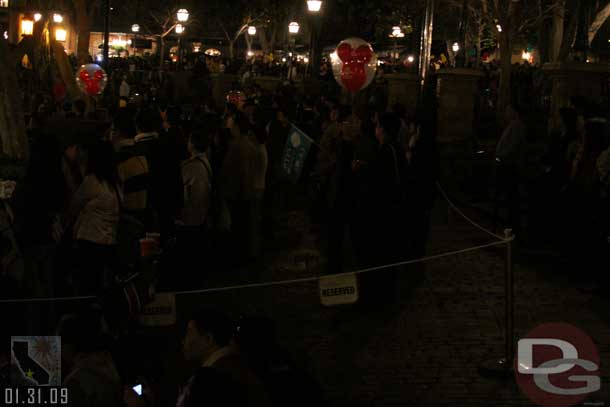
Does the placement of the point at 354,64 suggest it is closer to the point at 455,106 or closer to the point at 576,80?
the point at 576,80

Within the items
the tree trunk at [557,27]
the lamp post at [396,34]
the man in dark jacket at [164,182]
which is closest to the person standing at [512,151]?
the man in dark jacket at [164,182]

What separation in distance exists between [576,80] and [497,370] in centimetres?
1139

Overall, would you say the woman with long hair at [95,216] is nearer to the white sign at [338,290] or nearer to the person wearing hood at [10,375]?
the white sign at [338,290]

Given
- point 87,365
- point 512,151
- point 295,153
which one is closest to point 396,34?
point 512,151

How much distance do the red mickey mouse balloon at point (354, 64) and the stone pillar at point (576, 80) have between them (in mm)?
4219

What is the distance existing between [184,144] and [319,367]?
4132 mm

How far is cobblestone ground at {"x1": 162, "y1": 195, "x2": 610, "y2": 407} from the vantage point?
804cm

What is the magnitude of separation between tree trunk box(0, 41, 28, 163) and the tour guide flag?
4.25 meters

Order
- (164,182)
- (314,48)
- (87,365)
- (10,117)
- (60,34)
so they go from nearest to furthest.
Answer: (87,365) → (164,182) → (10,117) → (60,34) → (314,48)

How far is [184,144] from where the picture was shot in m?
11.7

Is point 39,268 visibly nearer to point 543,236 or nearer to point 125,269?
point 125,269

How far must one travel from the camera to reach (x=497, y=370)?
827 cm

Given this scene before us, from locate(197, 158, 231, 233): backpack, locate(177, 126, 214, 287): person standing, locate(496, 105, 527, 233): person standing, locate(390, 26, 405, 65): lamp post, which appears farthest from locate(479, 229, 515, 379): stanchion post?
locate(390, 26, 405, 65): lamp post

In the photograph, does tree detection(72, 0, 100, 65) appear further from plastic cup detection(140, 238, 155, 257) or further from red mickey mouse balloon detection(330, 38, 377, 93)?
plastic cup detection(140, 238, 155, 257)
